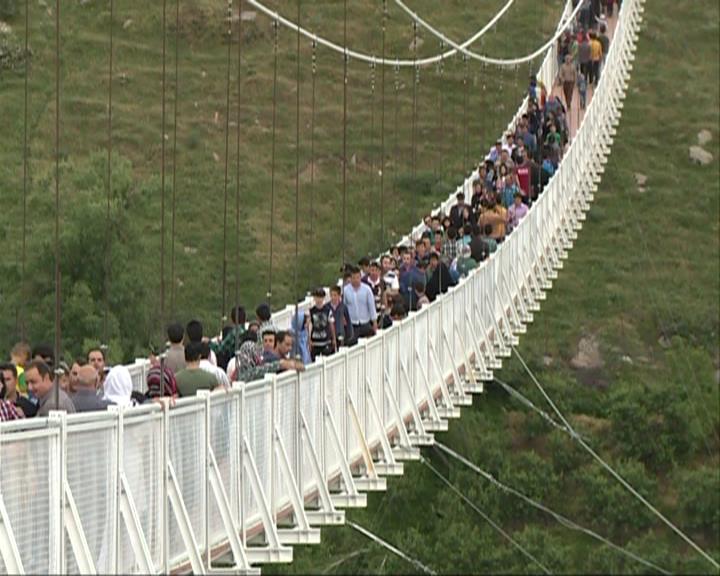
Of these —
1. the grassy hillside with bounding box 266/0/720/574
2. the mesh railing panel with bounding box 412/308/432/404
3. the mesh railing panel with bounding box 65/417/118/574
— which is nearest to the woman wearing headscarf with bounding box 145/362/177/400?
the mesh railing panel with bounding box 65/417/118/574

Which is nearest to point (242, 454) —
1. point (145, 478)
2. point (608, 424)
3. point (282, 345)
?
point (282, 345)

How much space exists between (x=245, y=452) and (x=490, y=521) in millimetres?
44771

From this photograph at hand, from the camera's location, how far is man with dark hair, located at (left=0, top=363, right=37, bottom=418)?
61.2ft

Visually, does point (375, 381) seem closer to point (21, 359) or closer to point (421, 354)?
point (421, 354)

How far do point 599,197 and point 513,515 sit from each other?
2287cm

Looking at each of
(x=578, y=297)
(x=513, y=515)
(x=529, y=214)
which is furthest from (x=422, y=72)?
(x=529, y=214)

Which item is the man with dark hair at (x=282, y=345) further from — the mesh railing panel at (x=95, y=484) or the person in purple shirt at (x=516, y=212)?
the person in purple shirt at (x=516, y=212)

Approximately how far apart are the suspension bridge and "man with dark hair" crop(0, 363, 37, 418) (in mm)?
1096

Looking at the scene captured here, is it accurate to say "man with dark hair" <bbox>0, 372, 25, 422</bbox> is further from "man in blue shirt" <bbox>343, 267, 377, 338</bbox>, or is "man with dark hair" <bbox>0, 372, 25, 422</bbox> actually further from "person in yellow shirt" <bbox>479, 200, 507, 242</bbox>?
"person in yellow shirt" <bbox>479, 200, 507, 242</bbox>

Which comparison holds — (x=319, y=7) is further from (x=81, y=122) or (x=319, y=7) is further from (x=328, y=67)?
(x=81, y=122)

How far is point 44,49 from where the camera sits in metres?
91.8

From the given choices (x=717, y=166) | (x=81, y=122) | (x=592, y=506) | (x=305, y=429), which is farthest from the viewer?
(x=717, y=166)

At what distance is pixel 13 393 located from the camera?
19.3m

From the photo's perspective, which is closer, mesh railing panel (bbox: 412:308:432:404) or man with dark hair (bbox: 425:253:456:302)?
mesh railing panel (bbox: 412:308:432:404)
